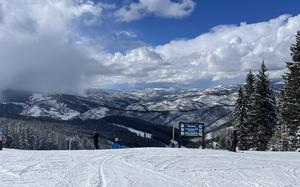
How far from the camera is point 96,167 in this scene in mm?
16719

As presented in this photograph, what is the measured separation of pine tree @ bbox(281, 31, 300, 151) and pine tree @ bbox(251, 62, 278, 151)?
4.61 meters

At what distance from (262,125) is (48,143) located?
298 ft

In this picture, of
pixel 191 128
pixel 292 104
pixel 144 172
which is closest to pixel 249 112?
pixel 292 104

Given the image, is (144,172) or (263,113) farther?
(263,113)

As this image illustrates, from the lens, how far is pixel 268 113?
49719 millimetres

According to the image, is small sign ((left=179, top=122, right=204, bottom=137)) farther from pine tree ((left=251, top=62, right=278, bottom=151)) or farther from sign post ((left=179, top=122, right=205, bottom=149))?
pine tree ((left=251, top=62, right=278, bottom=151))

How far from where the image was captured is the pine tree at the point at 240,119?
50.8 meters

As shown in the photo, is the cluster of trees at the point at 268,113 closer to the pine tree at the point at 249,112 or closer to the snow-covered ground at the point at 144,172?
the pine tree at the point at 249,112

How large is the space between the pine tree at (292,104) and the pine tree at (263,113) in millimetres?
4614

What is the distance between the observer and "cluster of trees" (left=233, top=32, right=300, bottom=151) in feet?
141

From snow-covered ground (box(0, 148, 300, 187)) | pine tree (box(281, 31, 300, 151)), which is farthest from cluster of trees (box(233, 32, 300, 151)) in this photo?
snow-covered ground (box(0, 148, 300, 187))

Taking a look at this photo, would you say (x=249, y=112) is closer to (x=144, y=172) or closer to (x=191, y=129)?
(x=191, y=129)

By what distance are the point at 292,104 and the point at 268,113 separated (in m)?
7.35

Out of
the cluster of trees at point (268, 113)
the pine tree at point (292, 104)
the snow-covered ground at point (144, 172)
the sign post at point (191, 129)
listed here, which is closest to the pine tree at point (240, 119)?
the cluster of trees at point (268, 113)
